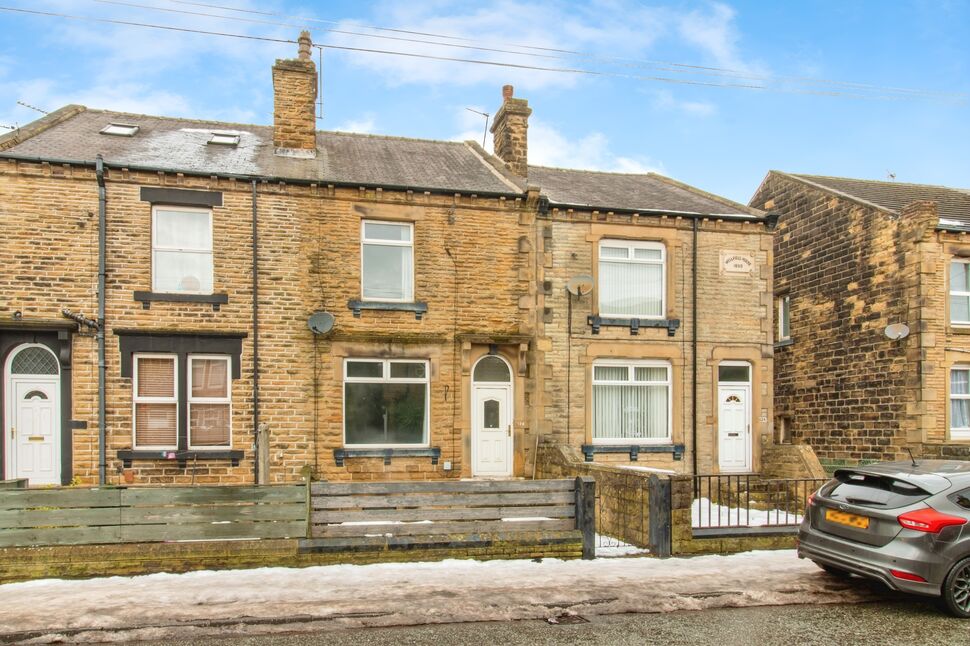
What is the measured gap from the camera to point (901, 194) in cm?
2144

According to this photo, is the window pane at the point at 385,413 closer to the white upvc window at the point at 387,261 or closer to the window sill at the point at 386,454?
the window sill at the point at 386,454

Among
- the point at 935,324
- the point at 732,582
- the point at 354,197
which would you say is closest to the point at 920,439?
the point at 935,324

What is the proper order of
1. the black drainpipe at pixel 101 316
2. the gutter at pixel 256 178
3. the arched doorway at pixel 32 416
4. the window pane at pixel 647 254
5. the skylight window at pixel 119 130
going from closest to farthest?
the arched doorway at pixel 32 416 < the black drainpipe at pixel 101 316 < the gutter at pixel 256 178 < the skylight window at pixel 119 130 < the window pane at pixel 647 254

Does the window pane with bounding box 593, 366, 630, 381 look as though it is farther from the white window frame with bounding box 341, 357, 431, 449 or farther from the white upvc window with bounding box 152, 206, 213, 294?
the white upvc window with bounding box 152, 206, 213, 294

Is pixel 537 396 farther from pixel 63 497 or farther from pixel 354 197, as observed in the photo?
pixel 63 497

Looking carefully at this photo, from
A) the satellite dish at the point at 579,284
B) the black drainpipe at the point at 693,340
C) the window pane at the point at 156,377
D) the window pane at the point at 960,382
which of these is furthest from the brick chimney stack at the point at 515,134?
the window pane at the point at 960,382

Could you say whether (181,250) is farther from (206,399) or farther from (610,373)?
(610,373)

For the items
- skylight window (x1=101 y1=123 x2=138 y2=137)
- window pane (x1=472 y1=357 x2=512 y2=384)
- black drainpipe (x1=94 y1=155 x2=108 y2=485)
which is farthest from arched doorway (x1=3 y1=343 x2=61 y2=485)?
window pane (x1=472 y1=357 x2=512 y2=384)

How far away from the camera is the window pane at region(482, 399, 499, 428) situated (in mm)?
15895

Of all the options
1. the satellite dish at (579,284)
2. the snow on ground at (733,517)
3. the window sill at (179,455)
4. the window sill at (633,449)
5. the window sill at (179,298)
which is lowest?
the snow on ground at (733,517)

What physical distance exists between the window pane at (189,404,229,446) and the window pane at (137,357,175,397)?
0.60 metres

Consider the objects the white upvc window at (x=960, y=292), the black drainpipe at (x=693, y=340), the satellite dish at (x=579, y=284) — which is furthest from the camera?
the white upvc window at (x=960, y=292)

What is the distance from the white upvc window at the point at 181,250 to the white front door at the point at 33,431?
277cm

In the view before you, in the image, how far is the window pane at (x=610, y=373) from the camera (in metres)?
16.8
